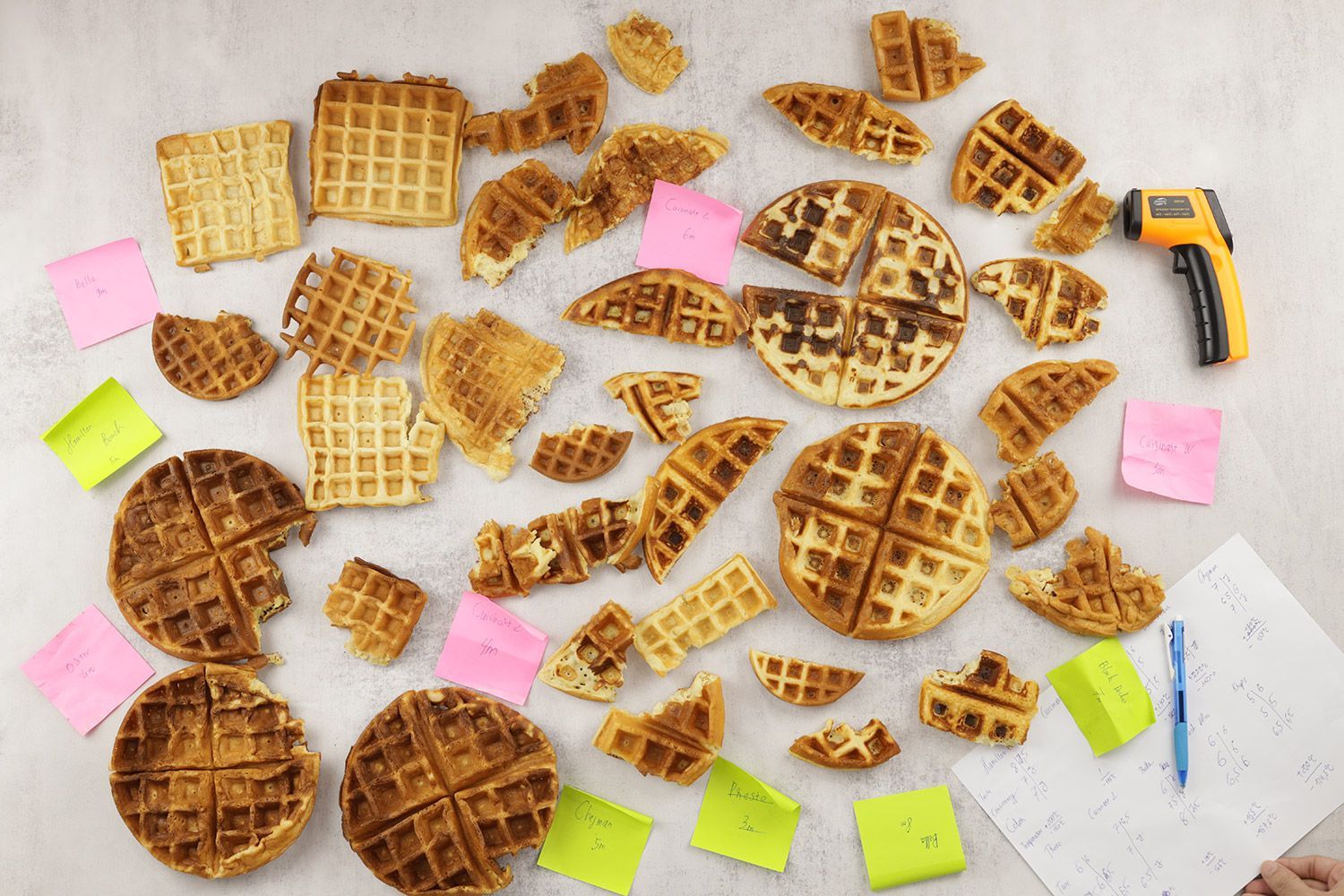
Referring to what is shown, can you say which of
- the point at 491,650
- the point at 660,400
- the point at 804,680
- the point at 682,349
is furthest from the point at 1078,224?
the point at 491,650

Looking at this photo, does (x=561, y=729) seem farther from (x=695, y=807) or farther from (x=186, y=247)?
(x=186, y=247)

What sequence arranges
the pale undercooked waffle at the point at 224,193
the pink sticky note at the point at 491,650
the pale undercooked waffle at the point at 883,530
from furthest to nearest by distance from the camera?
the pale undercooked waffle at the point at 224,193, the pink sticky note at the point at 491,650, the pale undercooked waffle at the point at 883,530

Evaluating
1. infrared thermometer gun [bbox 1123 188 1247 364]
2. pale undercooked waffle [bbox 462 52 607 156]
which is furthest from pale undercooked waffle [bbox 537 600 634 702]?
infrared thermometer gun [bbox 1123 188 1247 364]

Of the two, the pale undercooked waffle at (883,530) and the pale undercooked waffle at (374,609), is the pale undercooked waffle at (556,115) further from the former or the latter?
the pale undercooked waffle at (374,609)

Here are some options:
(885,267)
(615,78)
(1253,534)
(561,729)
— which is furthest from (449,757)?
(1253,534)

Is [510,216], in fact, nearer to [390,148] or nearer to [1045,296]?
[390,148]

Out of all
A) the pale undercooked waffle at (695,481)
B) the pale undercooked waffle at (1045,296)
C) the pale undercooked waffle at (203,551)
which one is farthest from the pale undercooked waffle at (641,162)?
the pale undercooked waffle at (203,551)

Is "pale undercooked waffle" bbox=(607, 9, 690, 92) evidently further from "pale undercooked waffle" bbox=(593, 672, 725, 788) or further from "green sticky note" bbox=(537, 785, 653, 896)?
"green sticky note" bbox=(537, 785, 653, 896)
